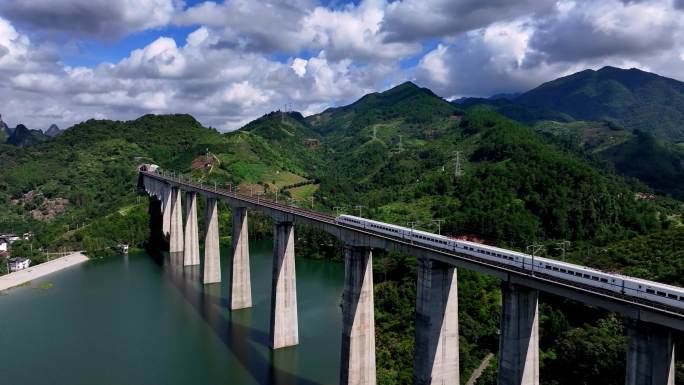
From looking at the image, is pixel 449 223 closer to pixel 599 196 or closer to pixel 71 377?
pixel 599 196

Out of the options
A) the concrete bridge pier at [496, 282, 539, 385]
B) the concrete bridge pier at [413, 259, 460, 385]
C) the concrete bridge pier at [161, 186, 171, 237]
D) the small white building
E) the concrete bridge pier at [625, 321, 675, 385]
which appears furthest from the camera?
the concrete bridge pier at [161, 186, 171, 237]

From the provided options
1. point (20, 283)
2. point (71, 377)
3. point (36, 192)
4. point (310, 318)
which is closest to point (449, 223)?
point (310, 318)

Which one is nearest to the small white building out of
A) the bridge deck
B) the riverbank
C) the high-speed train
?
the riverbank

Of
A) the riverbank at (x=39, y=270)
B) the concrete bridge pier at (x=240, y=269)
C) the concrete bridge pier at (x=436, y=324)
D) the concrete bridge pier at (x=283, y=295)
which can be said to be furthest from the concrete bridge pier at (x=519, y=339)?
the riverbank at (x=39, y=270)

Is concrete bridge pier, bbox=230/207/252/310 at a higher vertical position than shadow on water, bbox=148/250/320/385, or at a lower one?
higher

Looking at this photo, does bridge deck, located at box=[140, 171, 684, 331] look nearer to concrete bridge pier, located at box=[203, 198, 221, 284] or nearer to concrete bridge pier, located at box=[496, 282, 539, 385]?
concrete bridge pier, located at box=[496, 282, 539, 385]

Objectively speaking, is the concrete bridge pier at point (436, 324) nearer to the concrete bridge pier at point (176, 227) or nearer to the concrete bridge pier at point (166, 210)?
the concrete bridge pier at point (176, 227)

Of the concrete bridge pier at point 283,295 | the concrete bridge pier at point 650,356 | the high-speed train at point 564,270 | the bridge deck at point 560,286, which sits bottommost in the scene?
the concrete bridge pier at point 283,295
